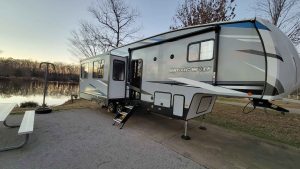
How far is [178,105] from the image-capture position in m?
4.36

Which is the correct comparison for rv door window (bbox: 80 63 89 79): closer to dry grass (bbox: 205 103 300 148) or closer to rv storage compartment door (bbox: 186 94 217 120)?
rv storage compartment door (bbox: 186 94 217 120)

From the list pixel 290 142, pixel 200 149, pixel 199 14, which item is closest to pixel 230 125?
pixel 290 142

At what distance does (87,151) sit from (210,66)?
3.38 m

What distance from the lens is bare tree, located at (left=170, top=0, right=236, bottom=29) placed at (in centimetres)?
1175

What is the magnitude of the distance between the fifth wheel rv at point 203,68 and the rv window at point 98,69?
1.07 feet

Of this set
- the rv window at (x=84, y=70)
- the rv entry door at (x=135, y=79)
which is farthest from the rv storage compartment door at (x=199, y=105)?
the rv window at (x=84, y=70)

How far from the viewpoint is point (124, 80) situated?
6.76 meters

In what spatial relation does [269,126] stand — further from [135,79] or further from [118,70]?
[118,70]

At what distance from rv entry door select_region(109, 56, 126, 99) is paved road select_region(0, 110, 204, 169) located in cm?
198

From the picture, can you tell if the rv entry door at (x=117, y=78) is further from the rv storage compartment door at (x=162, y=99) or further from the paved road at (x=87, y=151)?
the rv storage compartment door at (x=162, y=99)

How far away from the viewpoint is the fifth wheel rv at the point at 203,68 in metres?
2.94

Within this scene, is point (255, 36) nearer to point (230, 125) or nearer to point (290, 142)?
point (290, 142)

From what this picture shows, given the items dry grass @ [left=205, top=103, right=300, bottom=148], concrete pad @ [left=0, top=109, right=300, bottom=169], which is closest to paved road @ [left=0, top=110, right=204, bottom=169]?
concrete pad @ [left=0, top=109, right=300, bottom=169]

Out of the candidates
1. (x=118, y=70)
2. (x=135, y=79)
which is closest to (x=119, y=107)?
(x=135, y=79)
